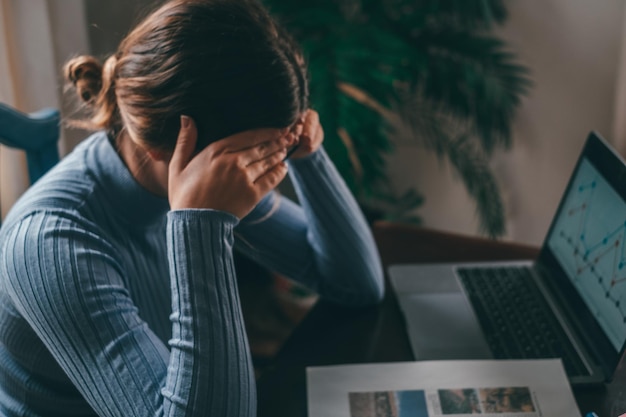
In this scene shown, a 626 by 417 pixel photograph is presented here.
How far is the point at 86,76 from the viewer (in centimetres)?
109

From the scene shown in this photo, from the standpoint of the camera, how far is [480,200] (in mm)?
2178

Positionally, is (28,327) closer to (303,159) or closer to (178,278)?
(178,278)

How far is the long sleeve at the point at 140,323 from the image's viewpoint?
906 millimetres

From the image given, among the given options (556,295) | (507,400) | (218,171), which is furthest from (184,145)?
(556,295)

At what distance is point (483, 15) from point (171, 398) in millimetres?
1489

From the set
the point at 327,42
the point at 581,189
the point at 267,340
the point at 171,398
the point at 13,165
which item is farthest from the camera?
the point at 267,340

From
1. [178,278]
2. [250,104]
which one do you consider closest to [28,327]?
[178,278]

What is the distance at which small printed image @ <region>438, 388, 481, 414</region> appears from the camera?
3.08 feet

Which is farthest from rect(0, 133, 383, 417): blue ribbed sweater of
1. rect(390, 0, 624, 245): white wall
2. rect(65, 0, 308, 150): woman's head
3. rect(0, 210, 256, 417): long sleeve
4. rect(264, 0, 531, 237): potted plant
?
rect(390, 0, 624, 245): white wall

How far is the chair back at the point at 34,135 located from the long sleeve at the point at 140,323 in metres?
0.30

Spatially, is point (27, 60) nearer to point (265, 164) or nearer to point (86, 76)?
point (86, 76)

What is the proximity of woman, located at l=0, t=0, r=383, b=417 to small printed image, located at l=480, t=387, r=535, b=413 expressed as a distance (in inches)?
11.5

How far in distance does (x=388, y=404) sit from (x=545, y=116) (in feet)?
5.08

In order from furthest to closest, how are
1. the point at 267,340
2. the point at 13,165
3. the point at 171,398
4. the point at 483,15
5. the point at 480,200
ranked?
the point at 267,340 < the point at 480,200 < the point at 483,15 < the point at 13,165 < the point at 171,398
